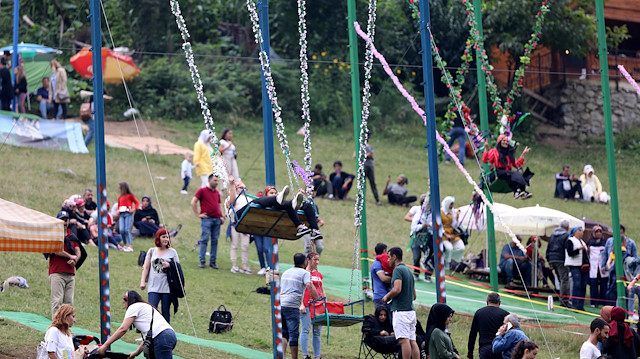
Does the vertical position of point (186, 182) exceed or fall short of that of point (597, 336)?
it exceeds it

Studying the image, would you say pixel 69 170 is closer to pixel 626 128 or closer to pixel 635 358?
pixel 635 358

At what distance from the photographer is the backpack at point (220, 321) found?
14070 mm

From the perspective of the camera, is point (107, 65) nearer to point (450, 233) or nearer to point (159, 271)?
point (450, 233)

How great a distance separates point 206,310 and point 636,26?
29365 mm

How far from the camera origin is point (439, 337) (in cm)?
1184

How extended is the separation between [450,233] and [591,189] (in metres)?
9.88

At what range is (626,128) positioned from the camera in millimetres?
35969

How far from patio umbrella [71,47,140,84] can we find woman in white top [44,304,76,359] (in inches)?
824

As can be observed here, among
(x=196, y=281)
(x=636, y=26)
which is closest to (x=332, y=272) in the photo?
(x=196, y=281)

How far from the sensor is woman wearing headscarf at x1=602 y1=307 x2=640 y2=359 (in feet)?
40.0

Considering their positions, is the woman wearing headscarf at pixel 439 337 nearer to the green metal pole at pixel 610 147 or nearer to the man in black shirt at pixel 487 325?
the man in black shirt at pixel 487 325

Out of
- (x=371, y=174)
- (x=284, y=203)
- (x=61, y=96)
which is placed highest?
(x=61, y=96)

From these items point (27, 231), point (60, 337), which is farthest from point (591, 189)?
point (60, 337)

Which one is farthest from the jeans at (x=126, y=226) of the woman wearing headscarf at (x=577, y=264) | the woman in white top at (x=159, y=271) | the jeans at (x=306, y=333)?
the woman wearing headscarf at (x=577, y=264)
